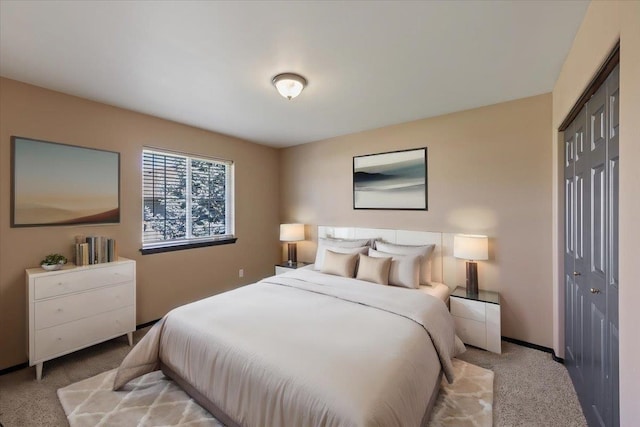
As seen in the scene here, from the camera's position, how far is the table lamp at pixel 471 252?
274 centimetres

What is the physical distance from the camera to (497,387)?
211 centimetres

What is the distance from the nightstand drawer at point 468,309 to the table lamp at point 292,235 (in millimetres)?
2294

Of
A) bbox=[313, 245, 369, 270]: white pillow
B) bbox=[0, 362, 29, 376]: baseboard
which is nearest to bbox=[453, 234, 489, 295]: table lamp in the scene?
bbox=[313, 245, 369, 270]: white pillow

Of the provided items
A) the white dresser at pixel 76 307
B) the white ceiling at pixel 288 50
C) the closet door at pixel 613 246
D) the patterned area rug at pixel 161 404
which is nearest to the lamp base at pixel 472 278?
the patterned area rug at pixel 161 404

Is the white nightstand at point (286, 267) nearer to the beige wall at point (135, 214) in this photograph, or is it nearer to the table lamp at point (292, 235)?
the table lamp at point (292, 235)

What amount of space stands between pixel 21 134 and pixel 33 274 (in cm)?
120

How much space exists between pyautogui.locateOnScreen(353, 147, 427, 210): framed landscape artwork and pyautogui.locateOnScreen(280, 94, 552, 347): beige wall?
93 mm

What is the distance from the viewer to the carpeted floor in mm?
1804

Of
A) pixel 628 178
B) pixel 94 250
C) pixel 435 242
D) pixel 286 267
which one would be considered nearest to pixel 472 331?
pixel 435 242

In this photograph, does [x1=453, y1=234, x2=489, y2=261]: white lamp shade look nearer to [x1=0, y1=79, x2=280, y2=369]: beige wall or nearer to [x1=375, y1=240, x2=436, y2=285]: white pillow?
[x1=375, y1=240, x2=436, y2=285]: white pillow

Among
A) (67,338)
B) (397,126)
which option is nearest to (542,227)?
(397,126)

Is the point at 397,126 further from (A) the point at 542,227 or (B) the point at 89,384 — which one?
(B) the point at 89,384

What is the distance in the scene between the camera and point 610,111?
133 centimetres

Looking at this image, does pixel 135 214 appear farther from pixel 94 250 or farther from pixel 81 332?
pixel 81 332
